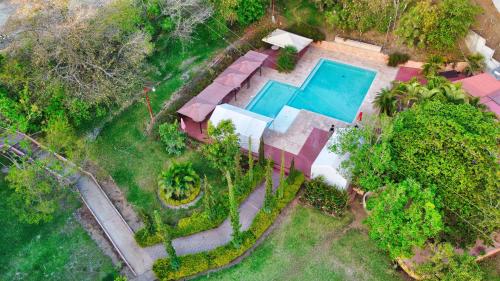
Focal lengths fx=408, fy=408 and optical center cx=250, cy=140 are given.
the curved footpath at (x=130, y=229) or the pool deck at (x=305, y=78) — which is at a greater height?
the pool deck at (x=305, y=78)

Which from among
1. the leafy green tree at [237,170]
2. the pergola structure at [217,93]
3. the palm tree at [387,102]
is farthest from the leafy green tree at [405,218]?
the pergola structure at [217,93]

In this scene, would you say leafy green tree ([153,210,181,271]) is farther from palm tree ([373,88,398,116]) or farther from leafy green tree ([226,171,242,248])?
palm tree ([373,88,398,116])

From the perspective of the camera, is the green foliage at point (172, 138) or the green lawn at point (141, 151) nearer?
the green lawn at point (141, 151)

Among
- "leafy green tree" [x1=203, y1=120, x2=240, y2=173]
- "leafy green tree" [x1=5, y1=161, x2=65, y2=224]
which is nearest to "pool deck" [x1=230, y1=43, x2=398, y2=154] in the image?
"leafy green tree" [x1=203, y1=120, x2=240, y2=173]

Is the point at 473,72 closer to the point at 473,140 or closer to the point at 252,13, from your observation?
the point at 473,140

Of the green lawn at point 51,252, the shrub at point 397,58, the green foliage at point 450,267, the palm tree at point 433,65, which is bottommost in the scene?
the green lawn at point 51,252

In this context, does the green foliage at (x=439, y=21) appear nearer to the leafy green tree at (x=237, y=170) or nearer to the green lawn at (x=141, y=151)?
the green lawn at (x=141, y=151)

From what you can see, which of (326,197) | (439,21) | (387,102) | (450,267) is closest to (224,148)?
(326,197)
